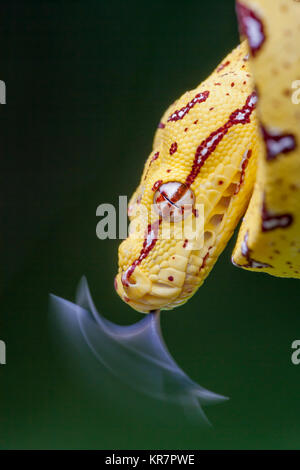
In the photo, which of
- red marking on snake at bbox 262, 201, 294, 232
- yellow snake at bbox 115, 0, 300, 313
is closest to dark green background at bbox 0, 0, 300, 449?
yellow snake at bbox 115, 0, 300, 313

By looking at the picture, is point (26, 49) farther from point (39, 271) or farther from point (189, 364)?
point (189, 364)

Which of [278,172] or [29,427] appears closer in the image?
[278,172]

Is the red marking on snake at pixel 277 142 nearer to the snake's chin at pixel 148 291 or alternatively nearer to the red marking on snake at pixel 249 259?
the red marking on snake at pixel 249 259

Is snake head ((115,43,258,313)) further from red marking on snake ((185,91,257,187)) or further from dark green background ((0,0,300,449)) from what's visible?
dark green background ((0,0,300,449))

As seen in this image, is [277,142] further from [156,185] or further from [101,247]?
[101,247]

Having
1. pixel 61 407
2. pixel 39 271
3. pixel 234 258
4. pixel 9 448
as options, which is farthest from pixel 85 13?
pixel 9 448
